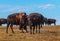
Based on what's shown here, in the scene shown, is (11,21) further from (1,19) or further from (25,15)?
(1,19)

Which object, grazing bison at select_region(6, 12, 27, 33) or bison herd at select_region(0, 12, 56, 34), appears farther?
grazing bison at select_region(6, 12, 27, 33)

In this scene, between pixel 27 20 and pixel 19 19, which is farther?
pixel 19 19

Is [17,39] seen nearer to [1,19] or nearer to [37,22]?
[37,22]

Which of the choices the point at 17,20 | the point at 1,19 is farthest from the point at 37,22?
the point at 1,19

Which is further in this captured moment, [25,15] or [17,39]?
[25,15]

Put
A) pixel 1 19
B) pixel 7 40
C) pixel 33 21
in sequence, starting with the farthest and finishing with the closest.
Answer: pixel 1 19 → pixel 33 21 → pixel 7 40

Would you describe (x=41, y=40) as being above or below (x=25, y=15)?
below

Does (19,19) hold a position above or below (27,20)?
above

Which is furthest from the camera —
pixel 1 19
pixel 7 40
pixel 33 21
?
pixel 1 19

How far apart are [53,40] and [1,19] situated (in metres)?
45.9

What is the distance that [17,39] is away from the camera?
24031 mm

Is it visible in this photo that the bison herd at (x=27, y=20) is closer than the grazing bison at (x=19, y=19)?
Yes

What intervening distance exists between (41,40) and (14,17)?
26.7ft

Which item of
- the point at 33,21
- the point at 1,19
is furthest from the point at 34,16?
the point at 1,19
